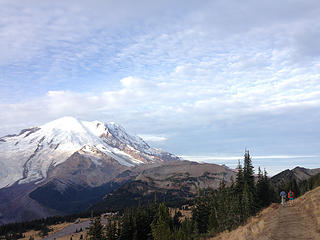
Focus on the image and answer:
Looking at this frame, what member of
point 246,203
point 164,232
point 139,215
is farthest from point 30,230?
point 246,203

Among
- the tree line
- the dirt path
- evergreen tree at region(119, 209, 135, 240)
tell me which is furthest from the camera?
evergreen tree at region(119, 209, 135, 240)

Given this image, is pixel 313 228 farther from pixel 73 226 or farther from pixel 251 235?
pixel 73 226

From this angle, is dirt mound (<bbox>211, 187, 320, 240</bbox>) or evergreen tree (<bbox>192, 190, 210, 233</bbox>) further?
evergreen tree (<bbox>192, 190, 210, 233</bbox>)

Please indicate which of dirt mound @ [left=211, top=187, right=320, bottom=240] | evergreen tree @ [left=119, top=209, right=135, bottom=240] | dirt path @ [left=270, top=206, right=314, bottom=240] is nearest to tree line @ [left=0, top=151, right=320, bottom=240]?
evergreen tree @ [left=119, top=209, right=135, bottom=240]

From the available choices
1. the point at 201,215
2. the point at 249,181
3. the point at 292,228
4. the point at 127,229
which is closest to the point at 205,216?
the point at 201,215

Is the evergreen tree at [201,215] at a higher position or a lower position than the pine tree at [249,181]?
lower

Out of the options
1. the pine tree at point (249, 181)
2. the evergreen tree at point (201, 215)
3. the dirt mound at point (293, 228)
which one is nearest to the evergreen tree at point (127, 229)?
the evergreen tree at point (201, 215)

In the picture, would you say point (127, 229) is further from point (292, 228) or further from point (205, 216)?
point (292, 228)

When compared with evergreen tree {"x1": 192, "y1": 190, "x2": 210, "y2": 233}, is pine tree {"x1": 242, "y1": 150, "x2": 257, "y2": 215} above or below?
above

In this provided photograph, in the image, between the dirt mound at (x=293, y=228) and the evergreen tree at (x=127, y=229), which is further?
the evergreen tree at (x=127, y=229)

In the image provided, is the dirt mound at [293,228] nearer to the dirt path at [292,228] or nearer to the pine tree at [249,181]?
the dirt path at [292,228]

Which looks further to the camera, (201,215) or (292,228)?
(201,215)

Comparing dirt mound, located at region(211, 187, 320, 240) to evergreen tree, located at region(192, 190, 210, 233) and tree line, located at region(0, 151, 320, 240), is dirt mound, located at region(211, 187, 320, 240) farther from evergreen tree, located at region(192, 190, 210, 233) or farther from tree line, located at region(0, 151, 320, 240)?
evergreen tree, located at region(192, 190, 210, 233)

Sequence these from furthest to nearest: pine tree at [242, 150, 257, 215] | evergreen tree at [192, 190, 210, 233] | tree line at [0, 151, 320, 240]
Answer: evergreen tree at [192, 190, 210, 233] → pine tree at [242, 150, 257, 215] → tree line at [0, 151, 320, 240]
